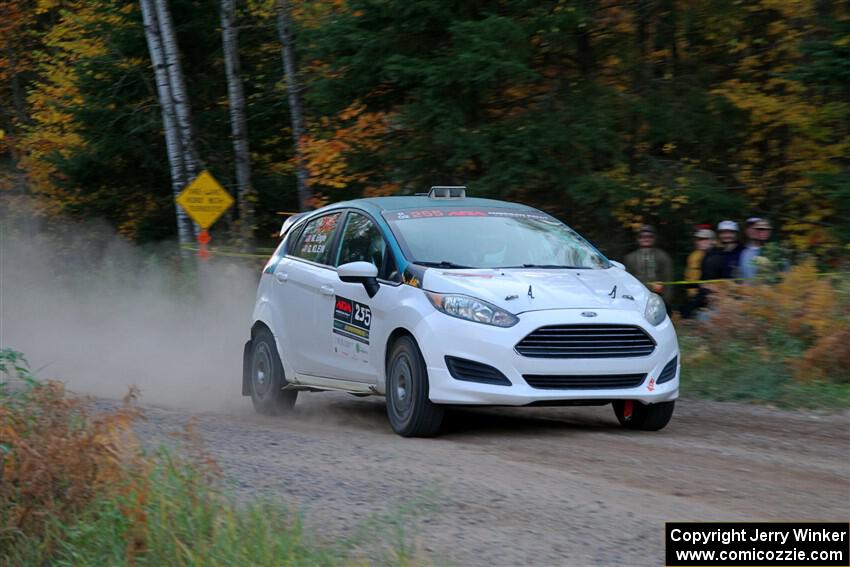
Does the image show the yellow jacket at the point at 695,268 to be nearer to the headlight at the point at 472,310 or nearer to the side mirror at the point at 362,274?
the side mirror at the point at 362,274

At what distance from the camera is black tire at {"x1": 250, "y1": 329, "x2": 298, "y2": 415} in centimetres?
1068

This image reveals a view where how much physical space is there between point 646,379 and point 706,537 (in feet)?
10.1

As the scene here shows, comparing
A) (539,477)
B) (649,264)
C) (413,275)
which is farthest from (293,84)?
(539,477)

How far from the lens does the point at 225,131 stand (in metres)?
29.5

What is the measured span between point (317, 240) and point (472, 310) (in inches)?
104

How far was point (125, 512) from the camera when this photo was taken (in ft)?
18.0

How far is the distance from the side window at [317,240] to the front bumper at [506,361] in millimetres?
2185

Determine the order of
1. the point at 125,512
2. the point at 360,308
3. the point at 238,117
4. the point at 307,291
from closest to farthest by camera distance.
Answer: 1. the point at 125,512
2. the point at 360,308
3. the point at 307,291
4. the point at 238,117

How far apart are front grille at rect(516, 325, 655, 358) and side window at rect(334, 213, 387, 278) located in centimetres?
155

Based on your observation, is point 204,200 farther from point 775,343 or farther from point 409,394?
point 409,394

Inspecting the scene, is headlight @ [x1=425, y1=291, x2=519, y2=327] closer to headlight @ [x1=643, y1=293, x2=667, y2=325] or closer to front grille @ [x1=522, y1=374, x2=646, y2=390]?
front grille @ [x1=522, y1=374, x2=646, y2=390]

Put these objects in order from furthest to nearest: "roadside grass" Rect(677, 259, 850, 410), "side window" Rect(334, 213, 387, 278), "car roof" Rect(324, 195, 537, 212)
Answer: "roadside grass" Rect(677, 259, 850, 410) → "car roof" Rect(324, 195, 537, 212) → "side window" Rect(334, 213, 387, 278)

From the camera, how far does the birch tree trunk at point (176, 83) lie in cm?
2358

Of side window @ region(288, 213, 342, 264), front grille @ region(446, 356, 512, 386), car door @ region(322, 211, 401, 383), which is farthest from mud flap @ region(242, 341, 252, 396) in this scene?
front grille @ region(446, 356, 512, 386)
